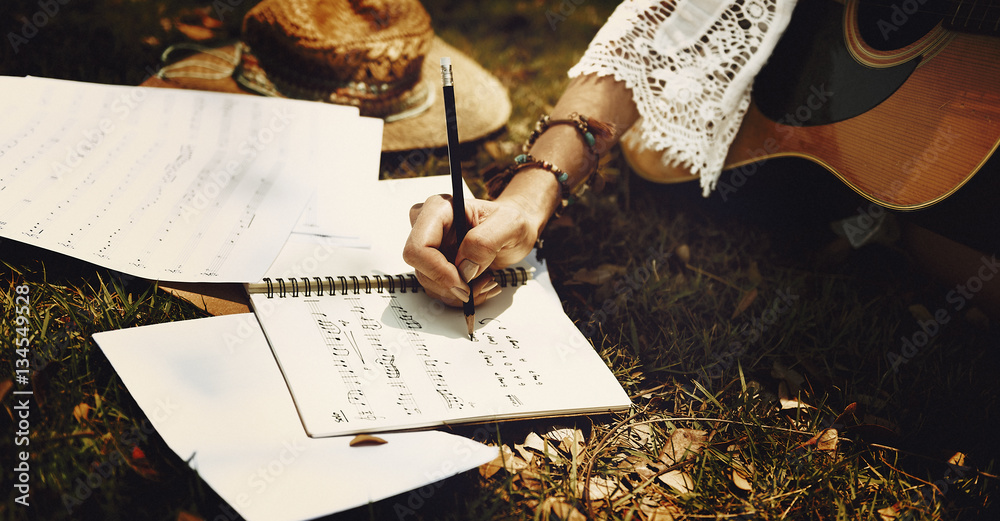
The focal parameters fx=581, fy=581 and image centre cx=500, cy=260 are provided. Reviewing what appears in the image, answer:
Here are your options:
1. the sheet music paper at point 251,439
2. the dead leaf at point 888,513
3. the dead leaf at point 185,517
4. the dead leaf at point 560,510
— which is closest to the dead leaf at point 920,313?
the dead leaf at point 888,513

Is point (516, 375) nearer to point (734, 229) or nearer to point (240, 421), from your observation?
point (240, 421)

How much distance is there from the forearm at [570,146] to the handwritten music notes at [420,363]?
255mm

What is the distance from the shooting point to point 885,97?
4.39 feet

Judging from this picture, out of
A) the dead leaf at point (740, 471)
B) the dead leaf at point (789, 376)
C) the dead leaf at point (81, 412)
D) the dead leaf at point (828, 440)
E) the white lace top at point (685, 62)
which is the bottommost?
the dead leaf at point (81, 412)

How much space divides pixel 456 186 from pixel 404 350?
0.32 m

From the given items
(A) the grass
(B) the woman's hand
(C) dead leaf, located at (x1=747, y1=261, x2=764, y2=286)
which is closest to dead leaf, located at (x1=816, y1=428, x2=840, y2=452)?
(A) the grass

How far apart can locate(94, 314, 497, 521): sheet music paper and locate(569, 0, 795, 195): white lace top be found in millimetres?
978

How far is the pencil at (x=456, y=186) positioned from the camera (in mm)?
1024

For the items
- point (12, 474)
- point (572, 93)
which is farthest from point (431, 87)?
point (12, 474)

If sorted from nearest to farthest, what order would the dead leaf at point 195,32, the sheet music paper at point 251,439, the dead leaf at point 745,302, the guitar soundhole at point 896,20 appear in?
1. the sheet music paper at point 251,439
2. the guitar soundhole at point 896,20
3. the dead leaf at point 745,302
4. the dead leaf at point 195,32

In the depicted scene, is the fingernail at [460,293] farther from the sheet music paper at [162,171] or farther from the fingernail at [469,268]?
the sheet music paper at [162,171]

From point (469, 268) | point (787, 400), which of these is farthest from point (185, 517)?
point (787, 400)

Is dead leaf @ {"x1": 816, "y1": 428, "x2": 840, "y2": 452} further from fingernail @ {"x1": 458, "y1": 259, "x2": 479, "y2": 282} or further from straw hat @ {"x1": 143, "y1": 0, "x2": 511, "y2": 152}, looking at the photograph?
straw hat @ {"x1": 143, "y1": 0, "x2": 511, "y2": 152}

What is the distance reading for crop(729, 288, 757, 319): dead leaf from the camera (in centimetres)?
143
